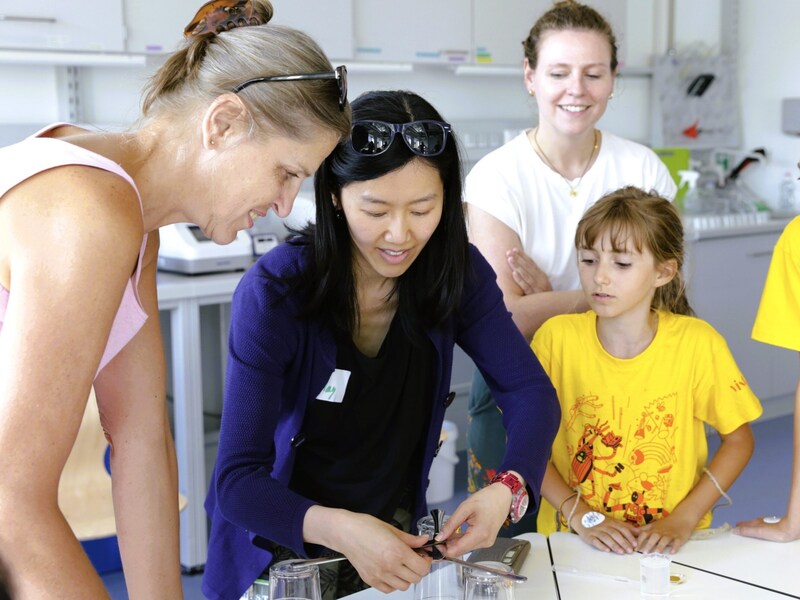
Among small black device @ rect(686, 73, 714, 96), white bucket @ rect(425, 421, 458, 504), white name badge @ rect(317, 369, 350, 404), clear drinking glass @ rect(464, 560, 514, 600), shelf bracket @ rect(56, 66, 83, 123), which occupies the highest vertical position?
shelf bracket @ rect(56, 66, 83, 123)

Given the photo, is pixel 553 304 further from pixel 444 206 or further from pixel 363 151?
pixel 363 151

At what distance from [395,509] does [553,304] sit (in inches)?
23.6

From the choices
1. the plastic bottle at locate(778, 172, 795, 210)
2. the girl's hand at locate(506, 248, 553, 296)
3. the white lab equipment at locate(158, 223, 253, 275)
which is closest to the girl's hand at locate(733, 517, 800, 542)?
the girl's hand at locate(506, 248, 553, 296)

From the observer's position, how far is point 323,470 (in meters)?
1.55

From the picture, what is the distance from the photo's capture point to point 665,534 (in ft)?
5.30

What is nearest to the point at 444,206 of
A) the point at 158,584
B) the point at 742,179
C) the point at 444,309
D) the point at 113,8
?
the point at 444,309

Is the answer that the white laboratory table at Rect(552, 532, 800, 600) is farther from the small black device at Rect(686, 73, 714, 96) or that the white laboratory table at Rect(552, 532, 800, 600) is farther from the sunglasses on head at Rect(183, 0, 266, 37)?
the small black device at Rect(686, 73, 714, 96)

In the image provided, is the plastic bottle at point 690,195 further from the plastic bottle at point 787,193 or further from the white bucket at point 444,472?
the white bucket at point 444,472

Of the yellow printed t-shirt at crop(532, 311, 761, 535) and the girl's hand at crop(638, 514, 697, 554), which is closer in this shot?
the girl's hand at crop(638, 514, 697, 554)

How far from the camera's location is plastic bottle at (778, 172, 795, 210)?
4.95 meters

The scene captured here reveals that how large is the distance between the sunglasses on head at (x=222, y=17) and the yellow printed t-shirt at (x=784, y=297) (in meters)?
1.04

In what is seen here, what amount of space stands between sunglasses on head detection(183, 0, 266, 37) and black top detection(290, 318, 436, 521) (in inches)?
20.7

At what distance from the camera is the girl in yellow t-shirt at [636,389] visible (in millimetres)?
1822

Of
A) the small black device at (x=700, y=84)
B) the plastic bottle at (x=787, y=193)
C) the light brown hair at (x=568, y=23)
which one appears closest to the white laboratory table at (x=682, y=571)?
the light brown hair at (x=568, y=23)
